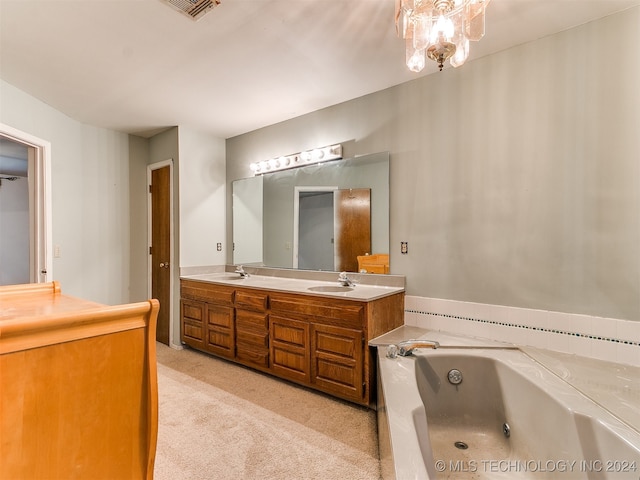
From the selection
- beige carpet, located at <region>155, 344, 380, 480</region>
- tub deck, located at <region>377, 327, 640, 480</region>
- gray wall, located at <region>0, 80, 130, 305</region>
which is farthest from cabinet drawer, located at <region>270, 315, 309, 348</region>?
gray wall, located at <region>0, 80, 130, 305</region>

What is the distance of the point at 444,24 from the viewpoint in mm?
1321

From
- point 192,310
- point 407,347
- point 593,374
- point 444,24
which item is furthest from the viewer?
point 192,310

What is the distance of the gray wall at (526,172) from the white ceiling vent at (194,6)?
1.42 metres

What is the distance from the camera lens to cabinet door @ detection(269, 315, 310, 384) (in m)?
2.37

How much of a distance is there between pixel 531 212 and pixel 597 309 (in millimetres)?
654

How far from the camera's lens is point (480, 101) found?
2.13 meters

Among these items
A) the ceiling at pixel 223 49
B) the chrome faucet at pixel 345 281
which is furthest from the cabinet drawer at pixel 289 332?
the ceiling at pixel 223 49

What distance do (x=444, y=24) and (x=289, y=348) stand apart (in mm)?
2268

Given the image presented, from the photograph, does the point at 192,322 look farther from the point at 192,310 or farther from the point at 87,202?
the point at 87,202

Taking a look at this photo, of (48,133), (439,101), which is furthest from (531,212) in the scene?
(48,133)

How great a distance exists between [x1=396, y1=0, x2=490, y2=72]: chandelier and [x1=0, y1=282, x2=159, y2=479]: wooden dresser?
1546 millimetres

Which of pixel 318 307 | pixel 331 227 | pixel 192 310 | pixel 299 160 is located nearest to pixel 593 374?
pixel 318 307

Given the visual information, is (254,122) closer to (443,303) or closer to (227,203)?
(227,203)

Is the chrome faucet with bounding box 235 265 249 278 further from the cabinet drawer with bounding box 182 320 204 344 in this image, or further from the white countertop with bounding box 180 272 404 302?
the cabinet drawer with bounding box 182 320 204 344
